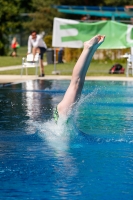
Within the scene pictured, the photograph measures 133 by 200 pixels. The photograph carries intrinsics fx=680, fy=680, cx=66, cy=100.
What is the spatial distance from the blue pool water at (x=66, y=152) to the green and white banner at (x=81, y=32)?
34.8 feet

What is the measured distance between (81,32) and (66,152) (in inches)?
707

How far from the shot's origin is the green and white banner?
86.1ft

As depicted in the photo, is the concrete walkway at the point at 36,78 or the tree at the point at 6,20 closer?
the concrete walkway at the point at 36,78

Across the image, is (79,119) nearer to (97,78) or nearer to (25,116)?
(25,116)

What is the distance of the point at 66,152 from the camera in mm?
8922

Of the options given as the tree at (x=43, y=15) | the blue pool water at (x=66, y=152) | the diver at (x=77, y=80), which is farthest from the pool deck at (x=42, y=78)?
the tree at (x=43, y=15)

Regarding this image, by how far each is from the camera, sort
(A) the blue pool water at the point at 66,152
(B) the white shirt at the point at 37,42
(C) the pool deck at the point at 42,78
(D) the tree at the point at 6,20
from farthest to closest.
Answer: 1. (D) the tree at the point at 6,20
2. (B) the white shirt at the point at 37,42
3. (C) the pool deck at the point at 42,78
4. (A) the blue pool water at the point at 66,152

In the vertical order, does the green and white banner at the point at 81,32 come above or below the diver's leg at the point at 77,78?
above

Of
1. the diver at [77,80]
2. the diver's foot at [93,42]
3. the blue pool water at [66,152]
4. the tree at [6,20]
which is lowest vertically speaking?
the blue pool water at [66,152]

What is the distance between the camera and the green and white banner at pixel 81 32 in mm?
26250

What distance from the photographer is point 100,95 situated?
1834 cm

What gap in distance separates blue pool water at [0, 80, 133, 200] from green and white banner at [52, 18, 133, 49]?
34.8ft

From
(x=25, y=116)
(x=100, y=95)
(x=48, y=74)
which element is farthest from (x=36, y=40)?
(x=25, y=116)

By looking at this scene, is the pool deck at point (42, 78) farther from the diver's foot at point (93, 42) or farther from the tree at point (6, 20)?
the tree at point (6, 20)
